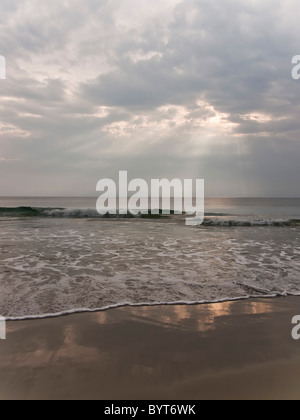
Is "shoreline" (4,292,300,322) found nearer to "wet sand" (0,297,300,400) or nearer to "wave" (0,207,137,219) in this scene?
"wet sand" (0,297,300,400)

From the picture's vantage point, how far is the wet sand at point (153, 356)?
2.61 metres

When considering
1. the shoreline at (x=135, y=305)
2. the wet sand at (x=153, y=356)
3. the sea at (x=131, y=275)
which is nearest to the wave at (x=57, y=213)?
the sea at (x=131, y=275)

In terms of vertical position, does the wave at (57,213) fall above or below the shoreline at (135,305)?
above

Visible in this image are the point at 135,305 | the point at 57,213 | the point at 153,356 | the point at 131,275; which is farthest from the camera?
the point at 57,213

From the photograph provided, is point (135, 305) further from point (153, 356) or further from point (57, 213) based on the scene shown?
point (57, 213)

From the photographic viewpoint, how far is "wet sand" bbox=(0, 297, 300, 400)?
2.61 meters

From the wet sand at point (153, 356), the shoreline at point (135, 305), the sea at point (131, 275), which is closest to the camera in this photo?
the wet sand at point (153, 356)

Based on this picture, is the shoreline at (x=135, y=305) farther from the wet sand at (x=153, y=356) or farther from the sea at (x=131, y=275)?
the wet sand at (x=153, y=356)

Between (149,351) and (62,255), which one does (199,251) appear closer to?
(62,255)

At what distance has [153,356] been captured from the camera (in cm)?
312

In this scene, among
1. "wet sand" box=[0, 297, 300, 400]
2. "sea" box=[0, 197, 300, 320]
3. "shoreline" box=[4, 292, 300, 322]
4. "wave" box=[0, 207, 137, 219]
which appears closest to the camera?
"wet sand" box=[0, 297, 300, 400]

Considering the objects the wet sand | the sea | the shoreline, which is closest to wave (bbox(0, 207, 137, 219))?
the sea

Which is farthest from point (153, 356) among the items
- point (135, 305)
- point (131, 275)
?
point (131, 275)

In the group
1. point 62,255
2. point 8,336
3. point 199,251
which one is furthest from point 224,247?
point 8,336
